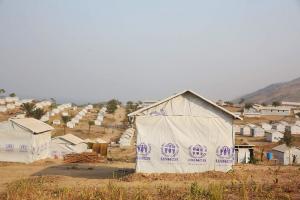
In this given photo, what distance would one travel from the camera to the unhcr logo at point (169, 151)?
18406mm

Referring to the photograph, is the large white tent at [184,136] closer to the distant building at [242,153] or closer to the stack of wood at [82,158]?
the stack of wood at [82,158]

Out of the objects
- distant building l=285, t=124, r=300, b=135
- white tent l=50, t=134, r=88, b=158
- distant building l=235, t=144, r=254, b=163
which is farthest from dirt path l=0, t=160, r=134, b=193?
distant building l=285, t=124, r=300, b=135

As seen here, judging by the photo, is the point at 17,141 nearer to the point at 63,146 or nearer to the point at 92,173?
the point at 63,146

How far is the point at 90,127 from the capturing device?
73438mm

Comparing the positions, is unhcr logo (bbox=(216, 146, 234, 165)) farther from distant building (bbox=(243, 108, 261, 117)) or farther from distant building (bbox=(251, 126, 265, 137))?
distant building (bbox=(243, 108, 261, 117))

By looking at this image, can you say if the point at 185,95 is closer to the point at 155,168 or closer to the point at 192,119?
the point at 192,119

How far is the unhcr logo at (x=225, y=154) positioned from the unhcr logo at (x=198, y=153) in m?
0.63

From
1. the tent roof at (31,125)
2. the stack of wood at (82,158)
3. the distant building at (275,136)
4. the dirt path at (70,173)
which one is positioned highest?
the distant building at (275,136)

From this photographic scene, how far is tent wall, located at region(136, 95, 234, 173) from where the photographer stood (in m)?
18.4

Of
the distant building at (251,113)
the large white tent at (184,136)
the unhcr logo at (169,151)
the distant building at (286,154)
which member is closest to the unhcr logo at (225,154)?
the large white tent at (184,136)

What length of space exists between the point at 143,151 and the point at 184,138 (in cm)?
195

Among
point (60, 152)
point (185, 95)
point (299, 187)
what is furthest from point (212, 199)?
point (60, 152)

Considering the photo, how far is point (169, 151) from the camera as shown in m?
18.5

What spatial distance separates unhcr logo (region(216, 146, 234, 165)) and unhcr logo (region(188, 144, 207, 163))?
63 cm
